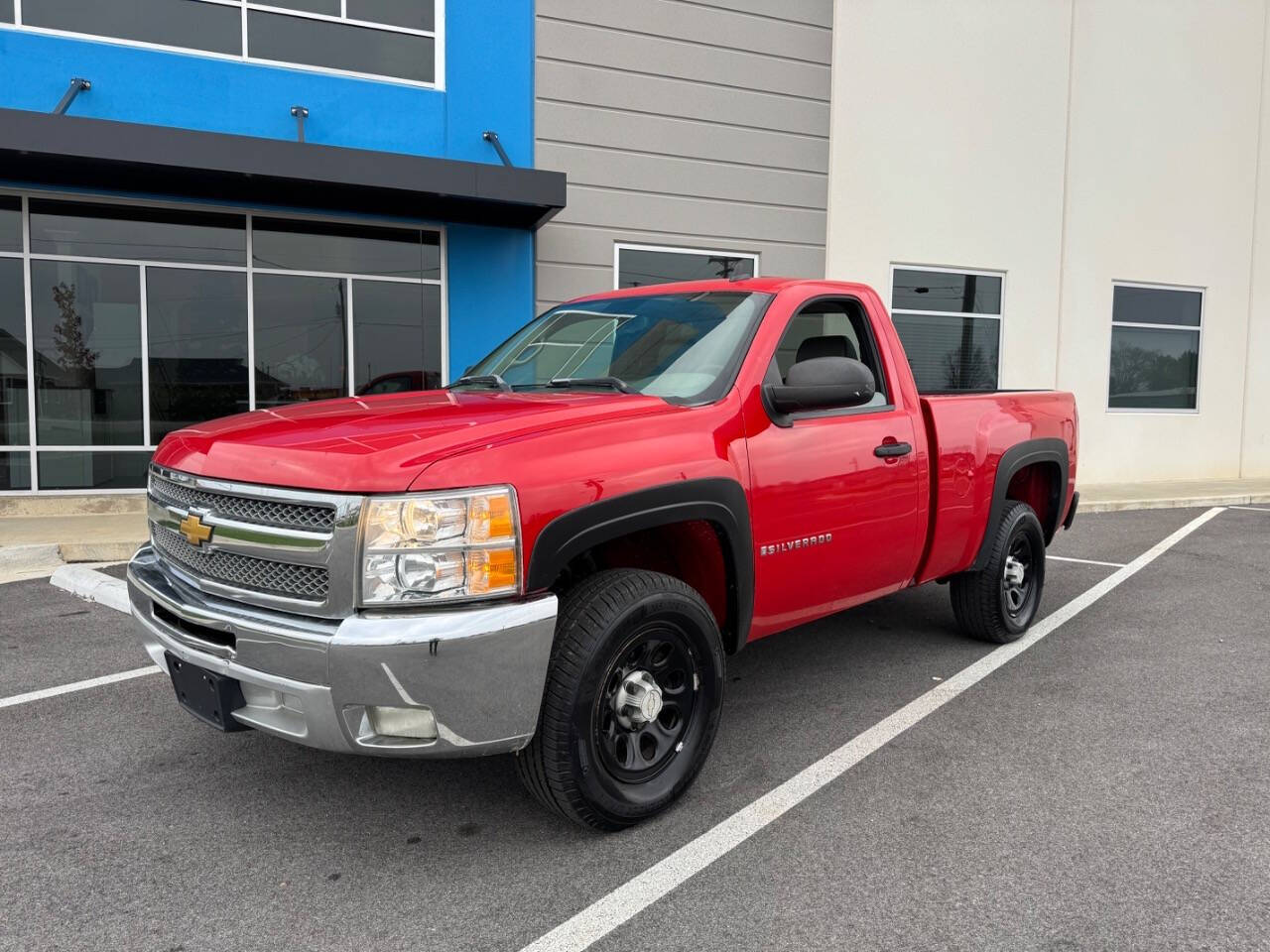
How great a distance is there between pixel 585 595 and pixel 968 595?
3.03 meters

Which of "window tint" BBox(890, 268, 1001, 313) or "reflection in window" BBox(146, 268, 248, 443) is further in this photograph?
"window tint" BBox(890, 268, 1001, 313)

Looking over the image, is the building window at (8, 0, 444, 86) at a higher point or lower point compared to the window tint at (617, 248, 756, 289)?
higher

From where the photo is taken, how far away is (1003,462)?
16.5 ft

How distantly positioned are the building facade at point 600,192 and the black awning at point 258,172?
3 cm

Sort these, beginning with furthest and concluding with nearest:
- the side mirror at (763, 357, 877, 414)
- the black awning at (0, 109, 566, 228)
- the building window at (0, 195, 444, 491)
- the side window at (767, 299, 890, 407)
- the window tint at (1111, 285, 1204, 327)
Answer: the window tint at (1111, 285, 1204, 327), the building window at (0, 195, 444, 491), the black awning at (0, 109, 566, 228), the side window at (767, 299, 890, 407), the side mirror at (763, 357, 877, 414)

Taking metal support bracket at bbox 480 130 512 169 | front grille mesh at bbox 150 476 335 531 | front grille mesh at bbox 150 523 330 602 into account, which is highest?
metal support bracket at bbox 480 130 512 169

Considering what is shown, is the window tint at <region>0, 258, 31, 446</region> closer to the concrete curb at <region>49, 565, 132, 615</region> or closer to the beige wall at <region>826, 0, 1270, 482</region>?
the concrete curb at <region>49, 565, 132, 615</region>

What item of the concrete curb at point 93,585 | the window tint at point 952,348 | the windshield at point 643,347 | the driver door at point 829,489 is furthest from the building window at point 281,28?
the driver door at point 829,489

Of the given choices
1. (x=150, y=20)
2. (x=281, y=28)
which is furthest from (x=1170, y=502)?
(x=150, y=20)

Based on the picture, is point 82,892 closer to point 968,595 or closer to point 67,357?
point 968,595

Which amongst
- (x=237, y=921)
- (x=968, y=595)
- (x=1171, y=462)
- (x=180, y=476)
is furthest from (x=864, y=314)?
(x=1171, y=462)

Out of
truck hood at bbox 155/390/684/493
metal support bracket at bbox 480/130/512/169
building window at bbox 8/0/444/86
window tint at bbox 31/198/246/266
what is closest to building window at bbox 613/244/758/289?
metal support bracket at bbox 480/130/512/169

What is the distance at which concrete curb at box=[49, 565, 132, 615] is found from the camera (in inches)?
253

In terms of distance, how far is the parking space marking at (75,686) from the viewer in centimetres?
443
